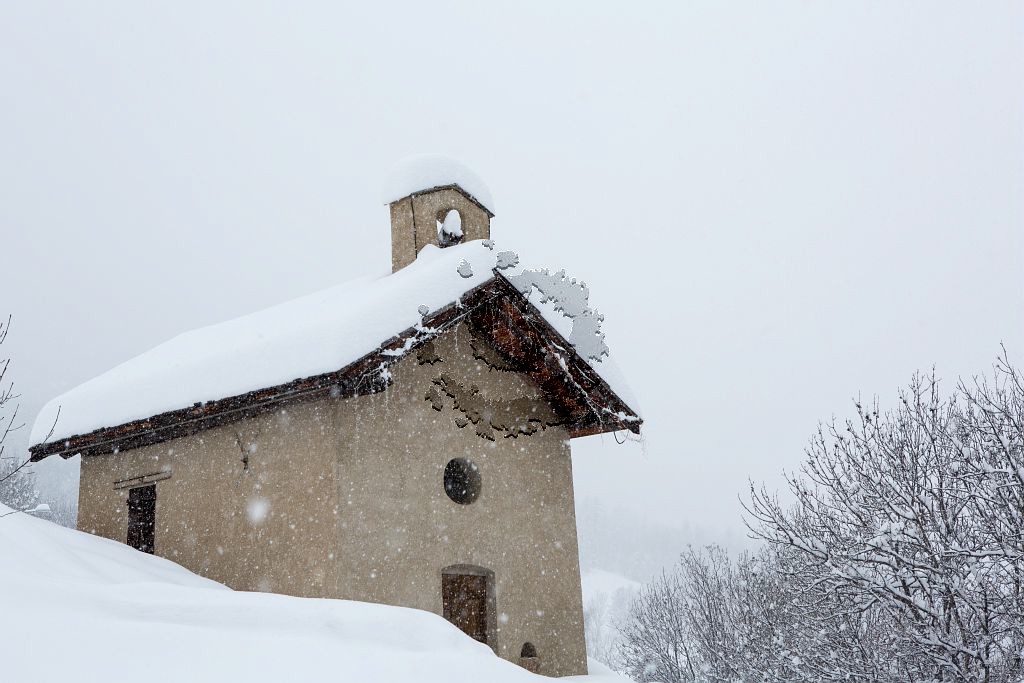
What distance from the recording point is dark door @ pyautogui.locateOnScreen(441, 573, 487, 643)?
9.48 meters

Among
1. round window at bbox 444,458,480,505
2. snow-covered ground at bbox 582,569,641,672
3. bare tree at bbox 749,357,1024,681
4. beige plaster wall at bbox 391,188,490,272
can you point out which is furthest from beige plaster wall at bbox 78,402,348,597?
snow-covered ground at bbox 582,569,641,672

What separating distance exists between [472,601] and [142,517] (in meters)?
4.67

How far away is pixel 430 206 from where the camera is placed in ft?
38.1

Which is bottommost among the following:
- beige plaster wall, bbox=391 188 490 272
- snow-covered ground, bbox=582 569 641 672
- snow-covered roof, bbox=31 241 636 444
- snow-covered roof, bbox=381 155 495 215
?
snow-covered ground, bbox=582 569 641 672

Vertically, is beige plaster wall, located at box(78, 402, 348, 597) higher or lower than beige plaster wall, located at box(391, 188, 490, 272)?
lower

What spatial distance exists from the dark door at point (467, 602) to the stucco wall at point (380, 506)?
0.30 meters

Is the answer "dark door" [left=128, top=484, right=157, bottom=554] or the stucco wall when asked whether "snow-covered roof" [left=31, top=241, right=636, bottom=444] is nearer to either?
the stucco wall

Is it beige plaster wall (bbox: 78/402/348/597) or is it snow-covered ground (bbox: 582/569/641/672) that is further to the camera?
snow-covered ground (bbox: 582/569/641/672)

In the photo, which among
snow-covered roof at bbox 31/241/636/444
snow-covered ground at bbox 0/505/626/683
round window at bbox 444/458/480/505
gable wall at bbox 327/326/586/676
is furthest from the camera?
round window at bbox 444/458/480/505

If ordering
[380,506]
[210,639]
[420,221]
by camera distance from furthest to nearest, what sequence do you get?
[420,221] → [380,506] → [210,639]

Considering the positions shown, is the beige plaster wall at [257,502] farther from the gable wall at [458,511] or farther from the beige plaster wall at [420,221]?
the beige plaster wall at [420,221]

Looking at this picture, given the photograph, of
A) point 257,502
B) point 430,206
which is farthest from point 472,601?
point 430,206

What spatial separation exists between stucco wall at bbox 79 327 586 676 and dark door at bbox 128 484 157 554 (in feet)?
0.45

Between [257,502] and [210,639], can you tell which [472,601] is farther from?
[210,639]
